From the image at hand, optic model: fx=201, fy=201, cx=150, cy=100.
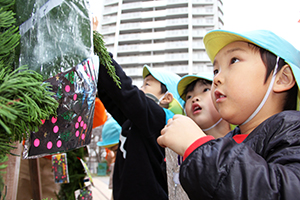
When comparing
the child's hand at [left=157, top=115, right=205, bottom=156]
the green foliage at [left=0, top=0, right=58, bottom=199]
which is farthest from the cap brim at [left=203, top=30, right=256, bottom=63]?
the green foliage at [left=0, top=0, right=58, bottom=199]

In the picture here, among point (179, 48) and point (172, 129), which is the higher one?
point (179, 48)

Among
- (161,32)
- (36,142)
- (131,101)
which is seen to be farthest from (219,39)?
(161,32)

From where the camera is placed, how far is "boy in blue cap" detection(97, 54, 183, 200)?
1.08m

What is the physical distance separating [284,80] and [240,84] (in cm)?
17

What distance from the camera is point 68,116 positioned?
0.55m

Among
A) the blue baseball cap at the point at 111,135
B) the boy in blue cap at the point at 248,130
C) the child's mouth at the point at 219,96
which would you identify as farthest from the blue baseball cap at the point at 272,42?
the blue baseball cap at the point at 111,135

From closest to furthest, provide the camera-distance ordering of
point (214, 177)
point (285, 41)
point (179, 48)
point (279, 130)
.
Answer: point (214, 177) < point (279, 130) < point (285, 41) < point (179, 48)

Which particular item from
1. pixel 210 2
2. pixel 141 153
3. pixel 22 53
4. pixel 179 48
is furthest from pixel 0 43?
pixel 210 2

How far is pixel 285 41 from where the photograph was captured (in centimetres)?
78

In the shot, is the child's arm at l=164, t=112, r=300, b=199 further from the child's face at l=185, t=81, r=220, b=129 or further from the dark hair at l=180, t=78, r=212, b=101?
the dark hair at l=180, t=78, r=212, b=101

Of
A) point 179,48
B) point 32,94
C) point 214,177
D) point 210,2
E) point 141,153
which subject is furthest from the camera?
point 210,2

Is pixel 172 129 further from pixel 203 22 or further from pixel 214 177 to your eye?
pixel 203 22

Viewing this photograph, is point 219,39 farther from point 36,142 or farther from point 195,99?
point 36,142

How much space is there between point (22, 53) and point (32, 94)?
5.6 inches
